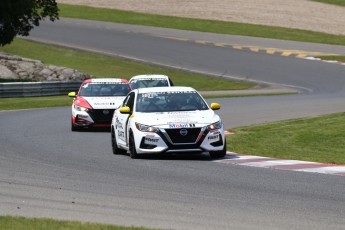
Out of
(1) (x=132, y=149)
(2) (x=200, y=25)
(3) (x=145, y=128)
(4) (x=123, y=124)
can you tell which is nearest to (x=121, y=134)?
(4) (x=123, y=124)

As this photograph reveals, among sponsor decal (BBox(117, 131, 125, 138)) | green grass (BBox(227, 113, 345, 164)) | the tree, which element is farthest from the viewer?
the tree

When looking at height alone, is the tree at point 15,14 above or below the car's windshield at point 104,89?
below

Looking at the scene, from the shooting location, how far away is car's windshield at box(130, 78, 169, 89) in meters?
31.0

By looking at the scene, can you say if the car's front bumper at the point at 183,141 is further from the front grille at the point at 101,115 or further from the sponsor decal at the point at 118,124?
the front grille at the point at 101,115

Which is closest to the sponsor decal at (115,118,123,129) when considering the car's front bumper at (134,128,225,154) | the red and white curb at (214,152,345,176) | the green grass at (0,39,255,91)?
the car's front bumper at (134,128,225,154)

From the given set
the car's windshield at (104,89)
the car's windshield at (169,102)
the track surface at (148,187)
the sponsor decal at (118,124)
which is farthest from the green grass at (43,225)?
the car's windshield at (104,89)

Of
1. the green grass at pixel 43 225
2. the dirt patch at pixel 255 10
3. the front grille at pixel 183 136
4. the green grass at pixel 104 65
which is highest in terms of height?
the green grass at pixel 43 225

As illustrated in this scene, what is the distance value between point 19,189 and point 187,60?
Result: 38.1 m

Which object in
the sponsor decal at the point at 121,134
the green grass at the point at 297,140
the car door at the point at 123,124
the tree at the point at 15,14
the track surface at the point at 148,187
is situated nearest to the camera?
the track surface at the point at 148,187

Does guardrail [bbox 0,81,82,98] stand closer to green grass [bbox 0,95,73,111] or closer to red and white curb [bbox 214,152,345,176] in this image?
green grass [bbox 0,95,73,111]

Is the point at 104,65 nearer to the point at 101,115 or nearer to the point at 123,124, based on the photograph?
the point at 101,115

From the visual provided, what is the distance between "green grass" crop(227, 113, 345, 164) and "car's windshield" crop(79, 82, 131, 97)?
4637 mm

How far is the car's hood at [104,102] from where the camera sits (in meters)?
26.5

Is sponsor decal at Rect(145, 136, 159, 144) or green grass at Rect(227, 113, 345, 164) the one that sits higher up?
sponsor decal at Rect(145, 136, 159, 144)
